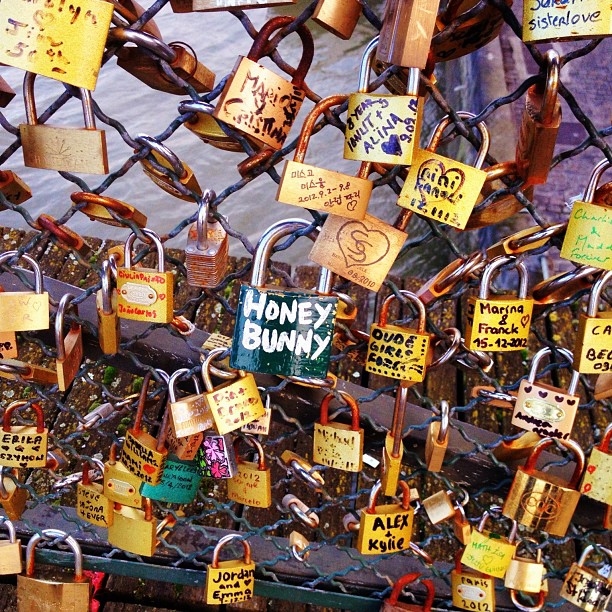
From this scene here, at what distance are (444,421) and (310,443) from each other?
98 cm

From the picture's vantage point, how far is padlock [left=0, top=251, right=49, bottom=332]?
1.02 meters

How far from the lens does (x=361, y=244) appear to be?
888 millimetres

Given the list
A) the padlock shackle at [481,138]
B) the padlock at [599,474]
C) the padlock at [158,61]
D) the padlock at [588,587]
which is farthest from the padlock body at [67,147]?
the padlock at [588,587]

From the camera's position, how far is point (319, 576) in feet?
4.93

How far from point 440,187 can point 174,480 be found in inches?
29.5

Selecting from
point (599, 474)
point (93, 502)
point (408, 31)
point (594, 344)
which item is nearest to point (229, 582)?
point (93, 502)

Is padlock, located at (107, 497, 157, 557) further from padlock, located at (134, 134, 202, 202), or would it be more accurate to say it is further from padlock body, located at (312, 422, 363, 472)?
padlock, located at (134, 134, 202, 202)

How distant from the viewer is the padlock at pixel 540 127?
78cm

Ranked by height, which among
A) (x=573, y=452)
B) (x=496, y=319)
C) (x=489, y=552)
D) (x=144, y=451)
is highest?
(x=496, y=319)

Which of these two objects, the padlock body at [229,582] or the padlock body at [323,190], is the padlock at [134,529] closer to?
the padlock body at [229,582]

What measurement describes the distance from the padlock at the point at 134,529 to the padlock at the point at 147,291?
1.65 ft

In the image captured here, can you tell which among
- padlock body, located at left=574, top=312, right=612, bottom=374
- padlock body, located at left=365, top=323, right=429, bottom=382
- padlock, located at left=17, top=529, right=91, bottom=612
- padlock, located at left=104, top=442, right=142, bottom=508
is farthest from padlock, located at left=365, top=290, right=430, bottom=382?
padlock, located at left=17, top=529, right=91, bottom=612

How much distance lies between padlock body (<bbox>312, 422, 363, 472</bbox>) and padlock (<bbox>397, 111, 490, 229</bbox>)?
0.44 metres

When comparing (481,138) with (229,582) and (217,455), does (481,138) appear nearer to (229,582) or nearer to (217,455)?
(217,455)
